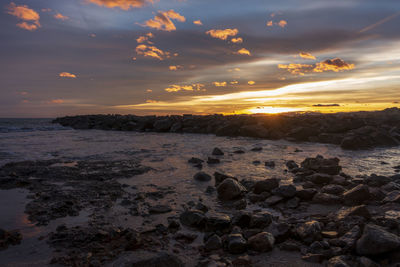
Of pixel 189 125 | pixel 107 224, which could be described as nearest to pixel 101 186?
pixel 107 224

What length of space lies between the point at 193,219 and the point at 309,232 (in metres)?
1.75

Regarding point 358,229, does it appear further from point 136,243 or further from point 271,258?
point 136,243

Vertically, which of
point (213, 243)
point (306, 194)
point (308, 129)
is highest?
point (308, 129)

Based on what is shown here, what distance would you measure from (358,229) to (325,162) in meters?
4.71

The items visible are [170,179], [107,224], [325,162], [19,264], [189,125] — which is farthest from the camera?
[189,125]

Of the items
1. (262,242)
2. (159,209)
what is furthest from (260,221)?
(159,209)

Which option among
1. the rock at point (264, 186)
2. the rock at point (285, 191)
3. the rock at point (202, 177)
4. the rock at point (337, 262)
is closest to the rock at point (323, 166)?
the rock at point (264, 186)

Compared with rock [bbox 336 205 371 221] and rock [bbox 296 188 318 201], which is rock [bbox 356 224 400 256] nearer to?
rock [bbox 336 205 371 221]

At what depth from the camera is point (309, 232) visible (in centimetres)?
354

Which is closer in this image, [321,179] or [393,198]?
[393,198]

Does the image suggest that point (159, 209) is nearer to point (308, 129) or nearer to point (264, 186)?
point (264, 186)

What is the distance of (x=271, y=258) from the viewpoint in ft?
10.5

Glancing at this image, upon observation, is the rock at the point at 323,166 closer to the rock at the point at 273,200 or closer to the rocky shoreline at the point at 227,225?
the rocky shoreline at the point at 227,225

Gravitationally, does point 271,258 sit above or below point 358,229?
below
